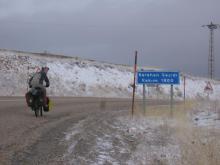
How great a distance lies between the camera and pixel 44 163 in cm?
941

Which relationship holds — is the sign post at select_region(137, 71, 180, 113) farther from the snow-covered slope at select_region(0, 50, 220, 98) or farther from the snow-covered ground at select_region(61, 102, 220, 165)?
the snow-covered slope at select_region(0, 50, 220, 98)

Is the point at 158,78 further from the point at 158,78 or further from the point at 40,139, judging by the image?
the point at 40,139

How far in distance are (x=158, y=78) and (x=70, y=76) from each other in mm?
31428

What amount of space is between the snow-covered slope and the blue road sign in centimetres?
2210

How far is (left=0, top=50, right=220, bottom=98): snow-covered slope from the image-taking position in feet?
154

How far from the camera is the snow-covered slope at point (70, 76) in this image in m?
46.8

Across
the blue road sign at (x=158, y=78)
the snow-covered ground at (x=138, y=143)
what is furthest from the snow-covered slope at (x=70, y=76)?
the snow-covered ground at (x=138, y=143)

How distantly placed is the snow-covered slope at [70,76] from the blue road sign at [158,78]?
22097mm

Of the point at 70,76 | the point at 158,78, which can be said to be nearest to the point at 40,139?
the point at 158,78

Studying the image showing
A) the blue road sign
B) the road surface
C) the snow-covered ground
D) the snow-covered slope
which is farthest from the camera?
the snow-covered slope

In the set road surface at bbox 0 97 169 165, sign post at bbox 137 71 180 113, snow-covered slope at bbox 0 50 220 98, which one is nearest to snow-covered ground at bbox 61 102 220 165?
road surface at bbox 0 97 169 165

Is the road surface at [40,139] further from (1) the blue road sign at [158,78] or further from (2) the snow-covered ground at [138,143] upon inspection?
(1) the blue road sign at [158,78]

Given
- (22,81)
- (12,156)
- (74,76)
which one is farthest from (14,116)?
(74,76)

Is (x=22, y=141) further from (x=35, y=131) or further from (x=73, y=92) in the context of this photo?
(x=73, y=92)
